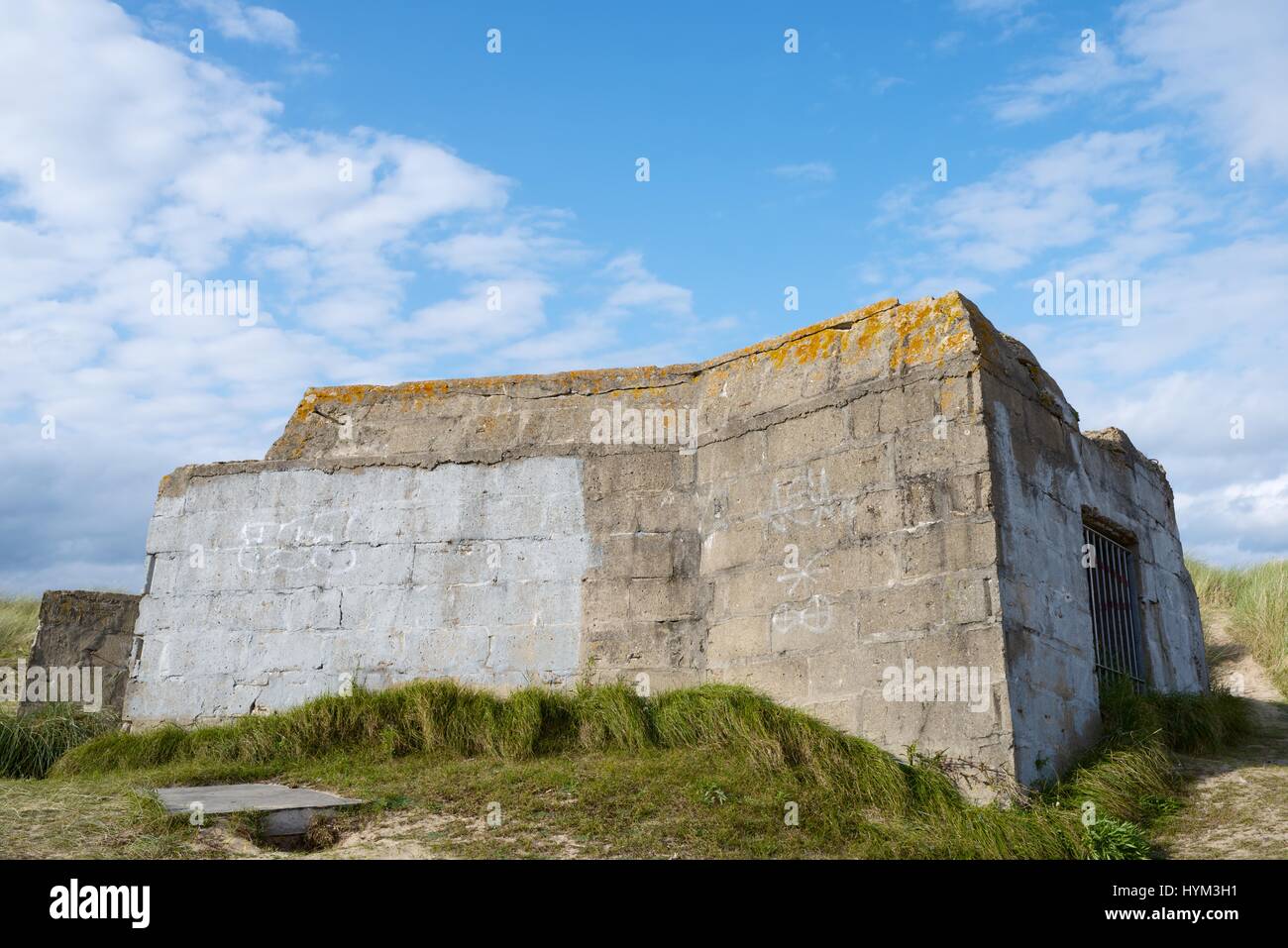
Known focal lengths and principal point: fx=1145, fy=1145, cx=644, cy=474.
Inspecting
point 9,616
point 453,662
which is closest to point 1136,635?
point 453,662

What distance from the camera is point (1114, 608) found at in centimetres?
838

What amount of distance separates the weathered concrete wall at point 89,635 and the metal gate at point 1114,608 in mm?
7329

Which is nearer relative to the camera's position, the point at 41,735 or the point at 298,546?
the point at 41,735

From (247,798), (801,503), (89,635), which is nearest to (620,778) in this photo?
(247,798)

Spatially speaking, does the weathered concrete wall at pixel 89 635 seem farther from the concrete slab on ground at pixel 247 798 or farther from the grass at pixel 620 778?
the concrete slab on ground at pixel 247 798

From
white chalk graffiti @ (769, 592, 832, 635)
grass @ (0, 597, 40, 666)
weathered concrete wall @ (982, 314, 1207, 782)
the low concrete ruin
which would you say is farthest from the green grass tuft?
weathered concrete wall @ (982, 314, 1207, 782)

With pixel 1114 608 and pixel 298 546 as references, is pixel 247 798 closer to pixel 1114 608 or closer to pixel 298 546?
pixel 298 546

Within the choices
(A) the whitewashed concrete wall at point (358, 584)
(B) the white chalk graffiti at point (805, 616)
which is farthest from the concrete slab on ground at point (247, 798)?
(B) the white chalk graffiti at point (805, 616)

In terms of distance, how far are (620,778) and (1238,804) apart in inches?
137

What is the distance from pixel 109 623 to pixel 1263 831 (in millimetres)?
8693

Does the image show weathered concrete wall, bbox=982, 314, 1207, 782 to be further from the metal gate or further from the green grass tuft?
the green grass tuft

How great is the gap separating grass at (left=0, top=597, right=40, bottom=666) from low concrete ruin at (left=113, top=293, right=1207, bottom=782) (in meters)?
5.75

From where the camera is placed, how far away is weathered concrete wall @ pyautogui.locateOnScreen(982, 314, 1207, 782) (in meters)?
6.62
